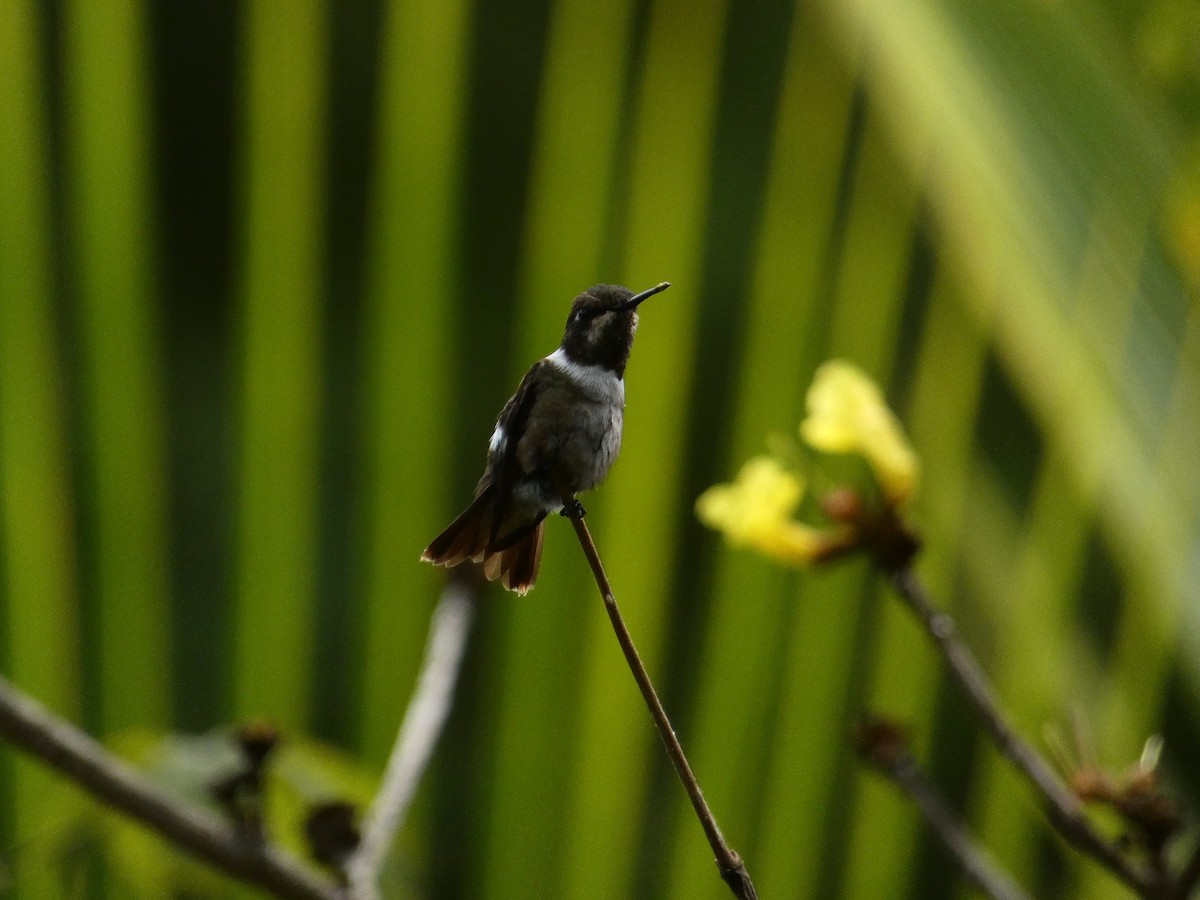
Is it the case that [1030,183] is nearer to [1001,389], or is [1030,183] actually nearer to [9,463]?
[1001,389]

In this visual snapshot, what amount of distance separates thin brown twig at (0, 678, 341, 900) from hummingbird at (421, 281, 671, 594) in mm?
244

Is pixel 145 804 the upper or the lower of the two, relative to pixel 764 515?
lower

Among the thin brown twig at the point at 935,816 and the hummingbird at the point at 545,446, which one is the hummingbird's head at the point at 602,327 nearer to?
the hummingbird at the point at 545,446

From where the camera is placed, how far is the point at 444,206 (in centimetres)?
132

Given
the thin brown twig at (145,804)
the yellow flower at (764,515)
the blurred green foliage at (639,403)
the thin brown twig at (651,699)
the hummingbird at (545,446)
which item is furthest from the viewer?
the blurred green foliage at (639,403)

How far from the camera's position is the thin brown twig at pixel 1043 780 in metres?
0.61

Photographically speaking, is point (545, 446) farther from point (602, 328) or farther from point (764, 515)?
point (764, 515)

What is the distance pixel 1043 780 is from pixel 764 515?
0.27 meters

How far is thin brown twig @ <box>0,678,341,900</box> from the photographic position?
0.63 m

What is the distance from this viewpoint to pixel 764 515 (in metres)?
0.84

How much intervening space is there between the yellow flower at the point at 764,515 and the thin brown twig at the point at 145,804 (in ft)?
1.08

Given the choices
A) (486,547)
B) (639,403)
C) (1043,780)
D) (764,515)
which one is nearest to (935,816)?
(1043,780)

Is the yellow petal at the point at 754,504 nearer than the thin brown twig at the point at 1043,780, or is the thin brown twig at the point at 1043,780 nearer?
the thin brown twig at the point at 1043,780

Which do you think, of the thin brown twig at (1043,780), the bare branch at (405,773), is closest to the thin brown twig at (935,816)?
the thin brown twig at (1043,780)
